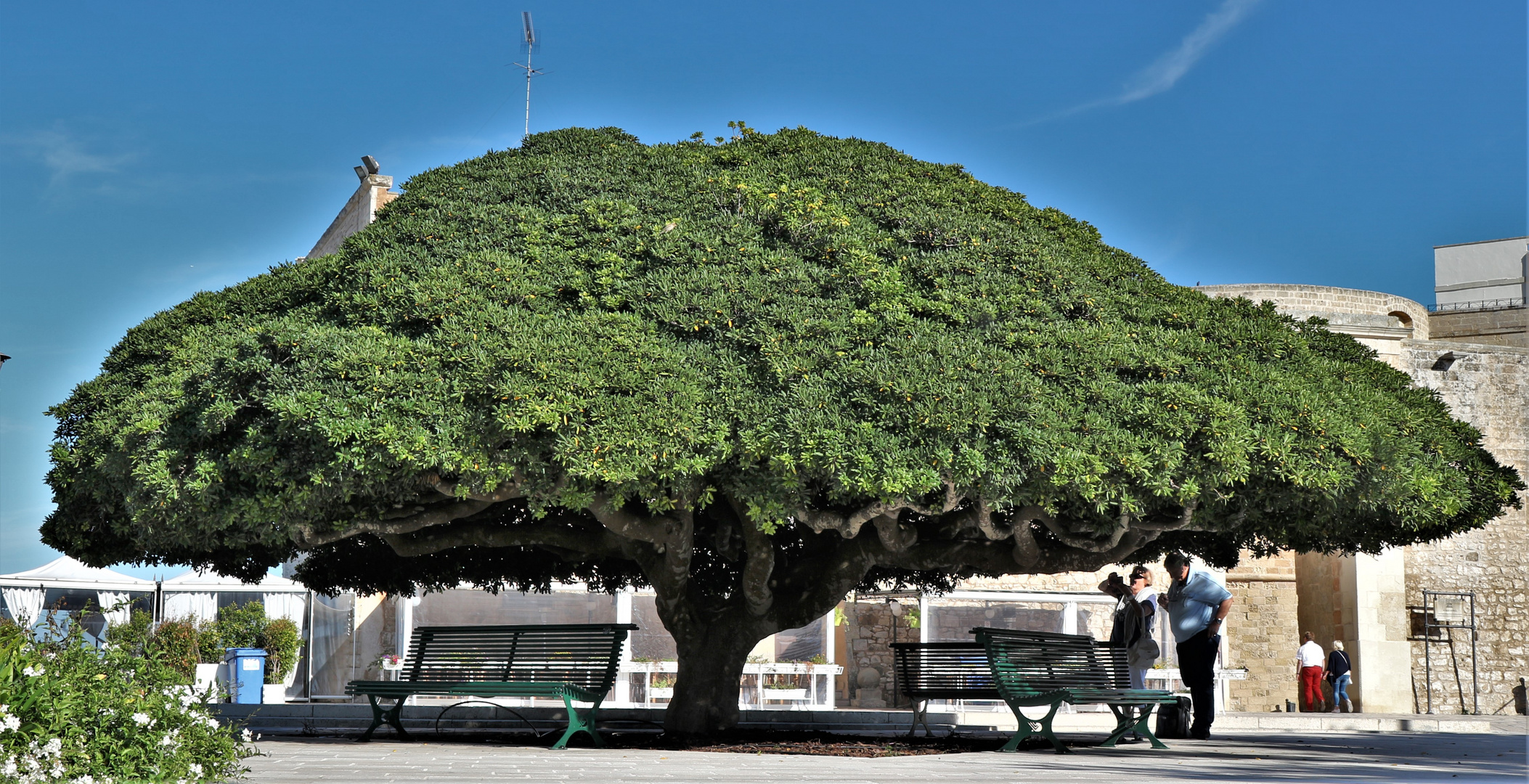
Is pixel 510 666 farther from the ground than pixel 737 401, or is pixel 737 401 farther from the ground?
pixel 737 401

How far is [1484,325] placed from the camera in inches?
1470

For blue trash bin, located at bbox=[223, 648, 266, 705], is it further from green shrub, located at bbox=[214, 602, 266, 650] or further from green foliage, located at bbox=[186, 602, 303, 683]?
green shrub, located at bbox=[214, 602, 266, 650]

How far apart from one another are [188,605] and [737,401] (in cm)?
1663

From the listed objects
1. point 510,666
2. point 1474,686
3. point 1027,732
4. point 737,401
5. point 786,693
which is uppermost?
point 737,401

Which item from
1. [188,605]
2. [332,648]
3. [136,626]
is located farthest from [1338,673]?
[188,605]

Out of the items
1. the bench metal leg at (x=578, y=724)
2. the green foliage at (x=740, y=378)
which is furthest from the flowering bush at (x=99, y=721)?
the bench metal leg at (x=578, y=724)

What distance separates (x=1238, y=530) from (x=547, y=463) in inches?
216

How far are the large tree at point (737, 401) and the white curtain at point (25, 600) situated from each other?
1075cm

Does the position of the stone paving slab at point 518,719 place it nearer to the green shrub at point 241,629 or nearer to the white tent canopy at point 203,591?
the green shrub at point 241,629

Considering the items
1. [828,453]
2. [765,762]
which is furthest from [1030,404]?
[765,762]

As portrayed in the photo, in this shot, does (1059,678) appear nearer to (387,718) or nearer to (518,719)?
A: (518,719)

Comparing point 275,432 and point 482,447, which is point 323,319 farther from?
point 482,447

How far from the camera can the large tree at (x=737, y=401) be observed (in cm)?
738

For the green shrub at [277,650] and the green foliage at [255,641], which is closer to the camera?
the green foliage at [255,641]
